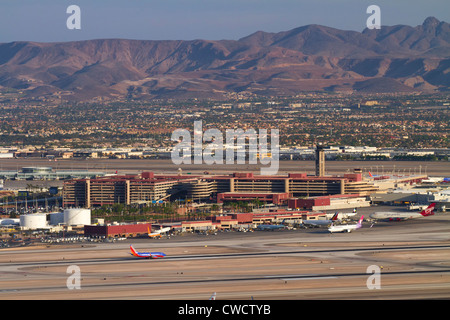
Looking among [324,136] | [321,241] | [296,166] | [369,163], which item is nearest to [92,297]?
[321,241]

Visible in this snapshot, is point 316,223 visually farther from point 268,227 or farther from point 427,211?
point 427,211

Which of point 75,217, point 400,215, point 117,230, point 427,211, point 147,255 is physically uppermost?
point 75,217

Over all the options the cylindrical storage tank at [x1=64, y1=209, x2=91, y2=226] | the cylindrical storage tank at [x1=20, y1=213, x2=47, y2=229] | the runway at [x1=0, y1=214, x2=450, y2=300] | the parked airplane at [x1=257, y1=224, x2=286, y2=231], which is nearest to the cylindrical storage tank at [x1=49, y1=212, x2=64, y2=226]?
the cylindrical storage tank at [x1=64, y1=209, x2=91, y2=226]

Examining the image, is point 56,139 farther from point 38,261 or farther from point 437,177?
point 38,261

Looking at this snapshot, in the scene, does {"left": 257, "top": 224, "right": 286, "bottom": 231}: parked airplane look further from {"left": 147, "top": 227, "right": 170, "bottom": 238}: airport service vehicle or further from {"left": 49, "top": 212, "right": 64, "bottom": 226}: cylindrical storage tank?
{"left": 49, "top": 212, "right": 64, "bottom": 226}: cylindrical storage tank

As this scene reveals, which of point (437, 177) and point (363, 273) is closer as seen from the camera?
point (363, 273)

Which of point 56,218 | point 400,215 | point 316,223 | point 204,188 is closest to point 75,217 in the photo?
point 56,218
